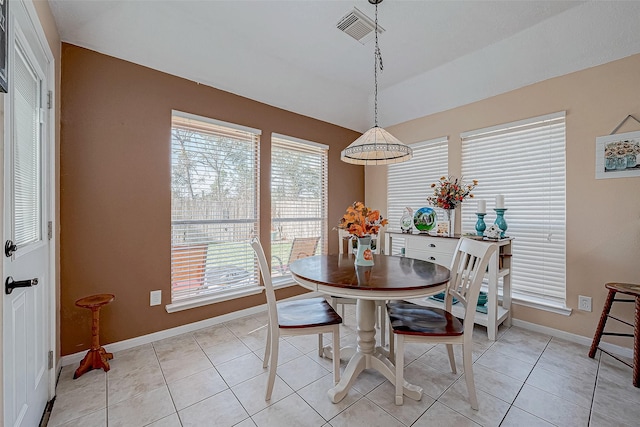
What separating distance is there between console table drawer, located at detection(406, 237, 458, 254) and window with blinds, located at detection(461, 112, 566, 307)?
2.11 feet

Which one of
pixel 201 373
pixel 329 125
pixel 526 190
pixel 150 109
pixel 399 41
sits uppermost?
pixel 399 41

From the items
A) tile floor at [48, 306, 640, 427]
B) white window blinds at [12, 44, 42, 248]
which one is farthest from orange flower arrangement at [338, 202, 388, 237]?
white window blinds at [12, 44, 42, 248]

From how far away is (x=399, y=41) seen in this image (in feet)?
8.64

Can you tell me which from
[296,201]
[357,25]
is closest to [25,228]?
[296,201]

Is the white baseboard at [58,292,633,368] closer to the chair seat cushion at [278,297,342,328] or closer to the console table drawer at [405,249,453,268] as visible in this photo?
the console table drawer at [405,249,453,268]

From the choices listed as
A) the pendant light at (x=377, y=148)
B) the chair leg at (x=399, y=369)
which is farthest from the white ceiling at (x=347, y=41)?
the chair leg at (x=399, y=369)

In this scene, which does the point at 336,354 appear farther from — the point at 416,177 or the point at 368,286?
the point at 416,177

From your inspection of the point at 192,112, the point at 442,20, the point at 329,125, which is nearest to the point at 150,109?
the point at 192,112

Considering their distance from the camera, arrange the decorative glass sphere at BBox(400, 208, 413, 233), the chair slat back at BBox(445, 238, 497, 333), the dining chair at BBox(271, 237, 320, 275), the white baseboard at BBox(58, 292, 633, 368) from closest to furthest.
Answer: the chair slat back at BBox(445, 238, 497, 333) → the white baseboard at BBox(58, 292, 633, 368) → the decorative glass sphere at BBox(400, 208, 413, 233) → the dining chair at BBox(271, 237, 320, 275)

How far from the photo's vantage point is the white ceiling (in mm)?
2150

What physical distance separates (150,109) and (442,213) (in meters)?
3.50

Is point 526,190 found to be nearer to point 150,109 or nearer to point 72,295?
point 150,109

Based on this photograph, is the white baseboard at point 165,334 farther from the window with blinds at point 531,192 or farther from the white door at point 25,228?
the window with blinds at point 531,192

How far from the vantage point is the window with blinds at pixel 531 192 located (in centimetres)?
268
